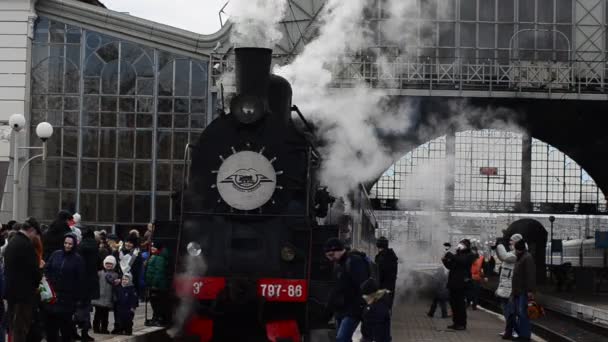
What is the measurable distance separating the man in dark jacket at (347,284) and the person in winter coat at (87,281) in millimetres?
4268

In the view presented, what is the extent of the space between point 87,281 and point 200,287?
112 inches

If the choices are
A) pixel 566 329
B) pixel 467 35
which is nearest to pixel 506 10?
pixel 467 35

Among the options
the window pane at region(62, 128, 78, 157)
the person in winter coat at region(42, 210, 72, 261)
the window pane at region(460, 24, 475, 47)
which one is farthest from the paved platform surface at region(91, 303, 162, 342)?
the window pane at region(460, 24, 475, 47)

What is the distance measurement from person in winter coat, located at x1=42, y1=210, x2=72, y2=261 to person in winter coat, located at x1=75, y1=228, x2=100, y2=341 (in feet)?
1.14

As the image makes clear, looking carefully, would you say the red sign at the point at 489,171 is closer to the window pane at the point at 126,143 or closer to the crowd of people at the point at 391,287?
the crowd of people at the point at 391,287

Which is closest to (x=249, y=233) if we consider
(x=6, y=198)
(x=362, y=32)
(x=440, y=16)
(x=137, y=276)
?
(x=137, y=276)

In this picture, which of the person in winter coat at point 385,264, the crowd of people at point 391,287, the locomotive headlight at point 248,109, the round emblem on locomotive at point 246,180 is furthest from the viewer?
the person in winter coat at point 385,264

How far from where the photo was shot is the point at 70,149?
120ft

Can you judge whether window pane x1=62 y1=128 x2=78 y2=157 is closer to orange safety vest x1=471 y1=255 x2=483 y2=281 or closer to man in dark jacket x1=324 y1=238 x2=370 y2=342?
orange safety vest x1=471 y1=255 x2=483 y2=281

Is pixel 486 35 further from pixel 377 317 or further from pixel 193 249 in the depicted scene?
pixel 193 249

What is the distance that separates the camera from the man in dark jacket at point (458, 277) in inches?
922

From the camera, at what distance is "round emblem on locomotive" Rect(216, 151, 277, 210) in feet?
50.3

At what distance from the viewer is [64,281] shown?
16344mm

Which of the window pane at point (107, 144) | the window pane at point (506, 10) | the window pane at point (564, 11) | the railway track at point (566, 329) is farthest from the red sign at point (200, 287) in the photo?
the window pane at point (564, 11)
